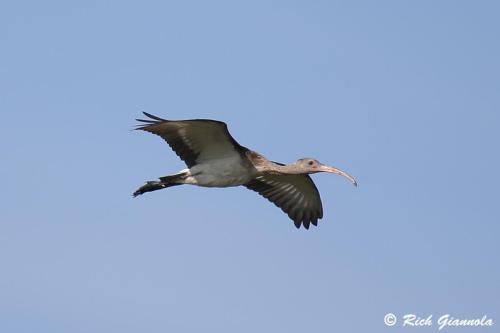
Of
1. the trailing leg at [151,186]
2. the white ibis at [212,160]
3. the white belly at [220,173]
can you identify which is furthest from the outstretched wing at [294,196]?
the trailing leg at [151,186]

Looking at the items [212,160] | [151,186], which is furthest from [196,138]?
[151,186]

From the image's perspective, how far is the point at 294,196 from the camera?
1321 inches

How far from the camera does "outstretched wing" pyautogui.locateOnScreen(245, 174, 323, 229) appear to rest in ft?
109

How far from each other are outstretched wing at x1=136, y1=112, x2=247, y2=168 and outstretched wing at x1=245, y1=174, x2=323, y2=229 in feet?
10.2

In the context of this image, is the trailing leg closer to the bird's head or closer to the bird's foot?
the bird's foot

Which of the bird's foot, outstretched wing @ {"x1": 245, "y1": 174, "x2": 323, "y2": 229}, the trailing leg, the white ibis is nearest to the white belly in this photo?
the white ibis

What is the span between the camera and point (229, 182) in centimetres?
3028

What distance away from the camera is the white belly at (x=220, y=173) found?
30031 millimetres

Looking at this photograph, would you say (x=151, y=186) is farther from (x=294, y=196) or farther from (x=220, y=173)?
(x=294, y=196)

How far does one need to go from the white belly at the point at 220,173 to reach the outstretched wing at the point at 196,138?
0.62 ft

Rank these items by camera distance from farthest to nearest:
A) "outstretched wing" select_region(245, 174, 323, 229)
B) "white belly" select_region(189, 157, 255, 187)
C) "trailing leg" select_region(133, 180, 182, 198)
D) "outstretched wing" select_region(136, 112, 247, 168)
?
"outstretched wing" select_region(245, 174, 323, 229) → "trailing leg" select_region(133, 180, 182, 198) → "white belly" select_region(189, 157, 255, 187) → "outstretched wing" select_region(136, 112, 247, 168)

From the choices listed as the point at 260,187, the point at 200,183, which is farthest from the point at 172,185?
the point at 260,187

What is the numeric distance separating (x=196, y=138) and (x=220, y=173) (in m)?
1.06

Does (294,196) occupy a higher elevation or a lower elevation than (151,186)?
higher
